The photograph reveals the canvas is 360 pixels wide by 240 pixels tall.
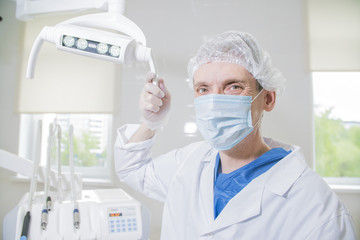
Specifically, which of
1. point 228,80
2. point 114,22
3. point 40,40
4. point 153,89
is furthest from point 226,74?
point 40,40

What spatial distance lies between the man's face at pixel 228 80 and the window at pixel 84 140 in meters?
1.30

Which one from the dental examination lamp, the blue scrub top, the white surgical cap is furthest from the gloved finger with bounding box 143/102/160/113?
the blue scrub top

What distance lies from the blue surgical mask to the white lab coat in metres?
0.15

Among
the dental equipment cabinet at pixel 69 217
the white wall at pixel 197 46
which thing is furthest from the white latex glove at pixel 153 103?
the white wall at pixel 197 46

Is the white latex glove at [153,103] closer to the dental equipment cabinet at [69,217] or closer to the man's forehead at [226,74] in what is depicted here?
the man's forehead at [226,74]

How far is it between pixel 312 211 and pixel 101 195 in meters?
0.94

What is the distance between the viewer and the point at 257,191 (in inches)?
35.1

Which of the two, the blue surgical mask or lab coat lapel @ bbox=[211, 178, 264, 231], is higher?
the blue surgical mask

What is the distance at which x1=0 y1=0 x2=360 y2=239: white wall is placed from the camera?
1750 millimetres

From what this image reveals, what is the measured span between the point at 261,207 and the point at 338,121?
51.6 inches

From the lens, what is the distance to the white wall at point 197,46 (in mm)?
1750

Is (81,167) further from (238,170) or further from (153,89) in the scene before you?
(238,170)

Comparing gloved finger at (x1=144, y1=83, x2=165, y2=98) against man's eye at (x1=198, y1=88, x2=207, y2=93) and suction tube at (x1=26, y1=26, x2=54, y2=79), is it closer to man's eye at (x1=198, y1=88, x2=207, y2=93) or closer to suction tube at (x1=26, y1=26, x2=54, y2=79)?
man's eye at (x1=198, y1=88, x2=207, y2=93)

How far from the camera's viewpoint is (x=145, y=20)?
1924mm
